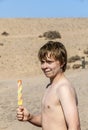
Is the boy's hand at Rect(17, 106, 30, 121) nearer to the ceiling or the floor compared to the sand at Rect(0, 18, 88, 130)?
nearer to the ceiling

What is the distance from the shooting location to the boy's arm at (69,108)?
4.08 meters

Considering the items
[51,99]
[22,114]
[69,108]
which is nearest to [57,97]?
[51,99]

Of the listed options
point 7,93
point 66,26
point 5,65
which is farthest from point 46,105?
point 66,26

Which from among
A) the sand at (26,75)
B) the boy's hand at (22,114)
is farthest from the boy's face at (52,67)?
the sand at (26,75)

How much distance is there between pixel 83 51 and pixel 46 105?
107 feet

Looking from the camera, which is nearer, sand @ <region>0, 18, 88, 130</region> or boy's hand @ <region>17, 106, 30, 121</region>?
boy's hand @ <region>17, 106, 30, 121</region>

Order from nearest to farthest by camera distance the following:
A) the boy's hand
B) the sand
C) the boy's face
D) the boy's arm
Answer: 1. the boy's arm
2. the boy's face
3. the boy's hand
4. the sand

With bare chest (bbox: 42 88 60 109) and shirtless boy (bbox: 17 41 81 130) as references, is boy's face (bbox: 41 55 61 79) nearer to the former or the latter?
shirtless boy (bbox: 17 41 81 130)

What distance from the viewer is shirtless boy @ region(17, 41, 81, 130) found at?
13.5 ft

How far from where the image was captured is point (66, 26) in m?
69.1

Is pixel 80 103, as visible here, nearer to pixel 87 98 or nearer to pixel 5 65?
pixel 87 98

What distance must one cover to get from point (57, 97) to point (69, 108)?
170 mm

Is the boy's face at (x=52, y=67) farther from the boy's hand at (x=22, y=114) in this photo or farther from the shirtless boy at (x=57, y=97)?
the boy's hand at (x=22, y=114)

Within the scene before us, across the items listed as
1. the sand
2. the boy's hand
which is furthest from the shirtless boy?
the sand
